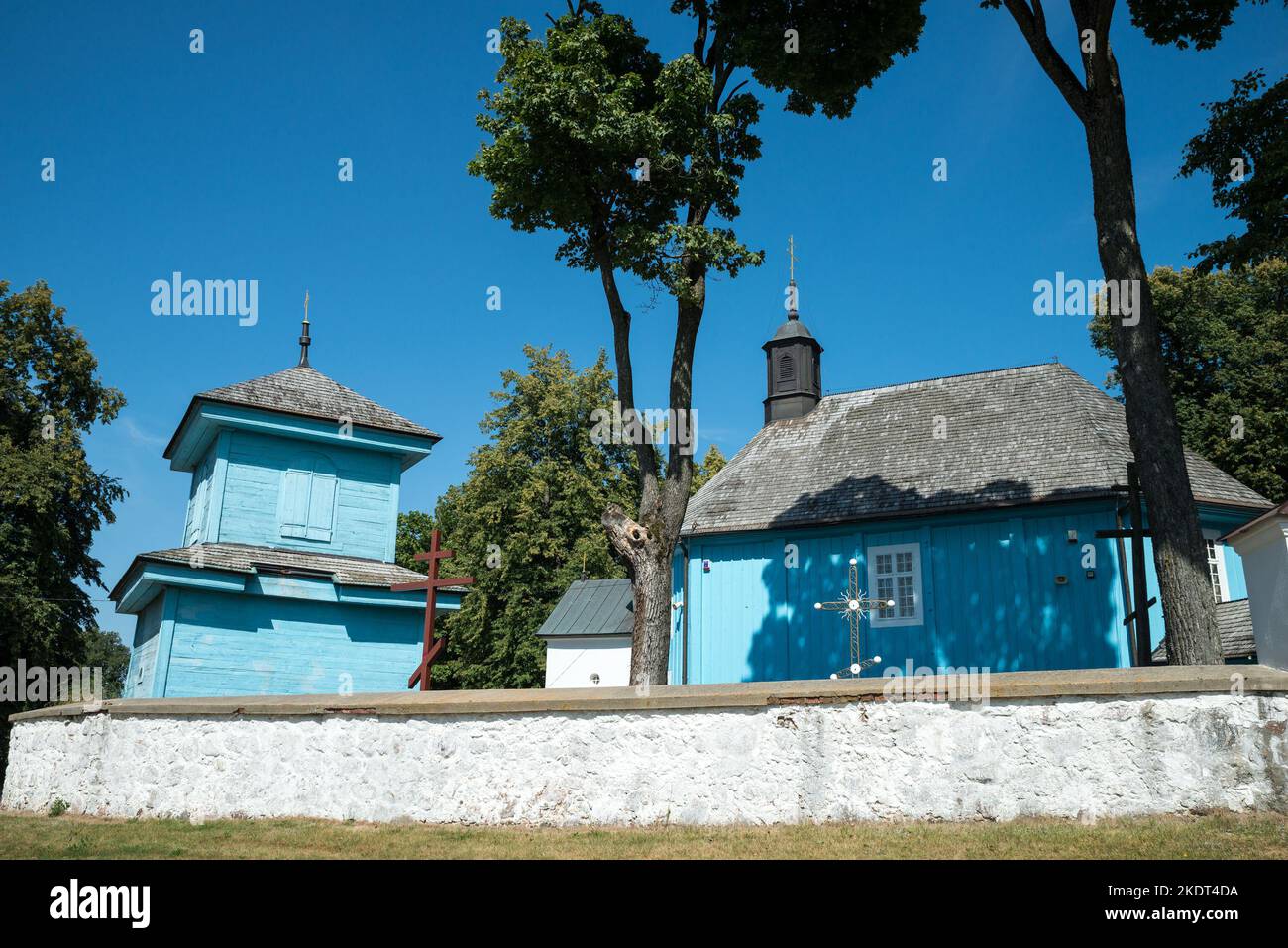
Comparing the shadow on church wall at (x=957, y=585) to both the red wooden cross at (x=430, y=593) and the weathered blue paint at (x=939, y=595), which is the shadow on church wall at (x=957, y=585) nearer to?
the weathered blue paint at (x=939, y=595)

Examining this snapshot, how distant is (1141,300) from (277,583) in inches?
516

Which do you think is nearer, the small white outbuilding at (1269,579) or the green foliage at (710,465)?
the small white outbuilding at (1269,579)

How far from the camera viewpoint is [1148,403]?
10.2m

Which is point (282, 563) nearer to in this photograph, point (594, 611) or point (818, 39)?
point (818, 39)

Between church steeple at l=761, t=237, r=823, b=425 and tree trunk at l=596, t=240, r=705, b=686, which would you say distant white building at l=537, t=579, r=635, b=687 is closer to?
church steeple at l=761, t=237, r=823, b=425

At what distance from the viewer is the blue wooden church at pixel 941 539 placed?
17016 mm

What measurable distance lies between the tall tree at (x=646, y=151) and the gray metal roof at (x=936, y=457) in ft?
26.7

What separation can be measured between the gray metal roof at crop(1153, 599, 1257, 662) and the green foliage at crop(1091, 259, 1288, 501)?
37.8 feet

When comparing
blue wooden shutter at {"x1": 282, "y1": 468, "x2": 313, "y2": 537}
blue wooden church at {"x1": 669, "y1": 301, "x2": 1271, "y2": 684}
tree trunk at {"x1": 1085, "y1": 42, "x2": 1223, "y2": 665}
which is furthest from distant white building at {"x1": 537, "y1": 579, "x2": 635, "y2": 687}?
tree trunk at {"x1": 1085, "y1": 42, "x2": 1223, "y2": 665}

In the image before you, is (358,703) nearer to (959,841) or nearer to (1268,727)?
(959,841)

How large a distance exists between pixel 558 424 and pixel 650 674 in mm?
24883

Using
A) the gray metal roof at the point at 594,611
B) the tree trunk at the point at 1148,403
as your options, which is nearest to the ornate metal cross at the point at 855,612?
the tree trunk at the point at 1148,403

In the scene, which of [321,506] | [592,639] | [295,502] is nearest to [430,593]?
[321,506]
